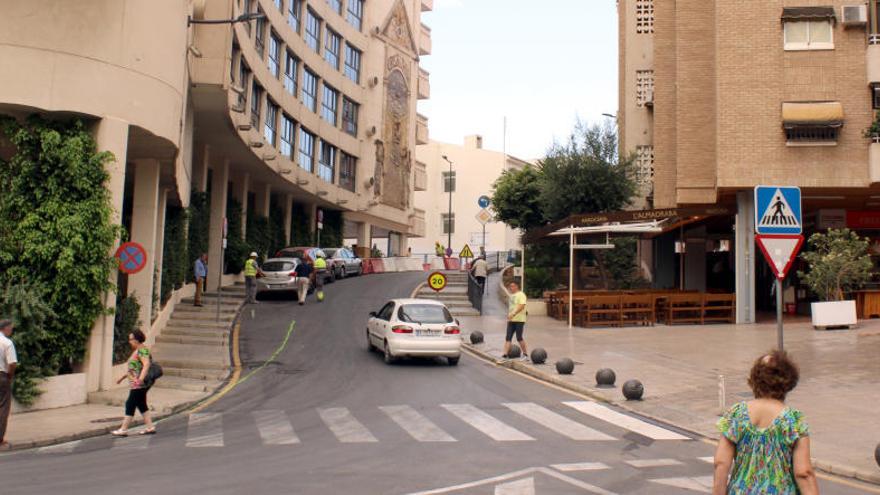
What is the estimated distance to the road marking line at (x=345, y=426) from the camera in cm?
1013

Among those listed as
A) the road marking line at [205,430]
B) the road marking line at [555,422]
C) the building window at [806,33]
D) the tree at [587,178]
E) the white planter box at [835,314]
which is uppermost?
the building window at [806,33]

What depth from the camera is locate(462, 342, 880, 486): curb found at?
8461 mm

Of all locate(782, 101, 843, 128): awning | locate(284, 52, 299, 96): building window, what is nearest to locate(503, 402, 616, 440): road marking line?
locate(782, 101, 843, 128): awning

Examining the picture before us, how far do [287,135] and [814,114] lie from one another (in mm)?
24777

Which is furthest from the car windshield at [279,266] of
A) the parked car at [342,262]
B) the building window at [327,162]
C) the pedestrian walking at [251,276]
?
the building window at [327,162]

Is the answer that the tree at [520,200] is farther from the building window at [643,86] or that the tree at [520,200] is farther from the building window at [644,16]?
the building window at [644,16]

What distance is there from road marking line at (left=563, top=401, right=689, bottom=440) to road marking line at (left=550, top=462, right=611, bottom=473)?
2.11 metres

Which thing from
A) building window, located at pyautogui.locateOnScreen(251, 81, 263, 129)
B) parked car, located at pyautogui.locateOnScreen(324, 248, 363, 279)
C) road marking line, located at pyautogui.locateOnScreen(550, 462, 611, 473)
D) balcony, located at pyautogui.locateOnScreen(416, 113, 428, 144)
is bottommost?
road marking line, located at pyautogui.locateOnScreen(550, 462, 611, 473)

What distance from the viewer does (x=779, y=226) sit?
9289 millimetres

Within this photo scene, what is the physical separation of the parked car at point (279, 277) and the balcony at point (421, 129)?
34940 millimetres

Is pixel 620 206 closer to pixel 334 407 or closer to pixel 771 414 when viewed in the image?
pixel 334 407

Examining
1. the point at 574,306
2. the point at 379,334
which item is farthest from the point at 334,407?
the point at 574,306

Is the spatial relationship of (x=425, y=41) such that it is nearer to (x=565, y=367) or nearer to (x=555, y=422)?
(x=565, y=367)

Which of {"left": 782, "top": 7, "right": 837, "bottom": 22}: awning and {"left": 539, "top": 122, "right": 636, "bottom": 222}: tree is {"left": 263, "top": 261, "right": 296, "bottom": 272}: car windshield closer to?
{"left": 539, "top": 122, "right": 636, "bottom": 222}: tree
